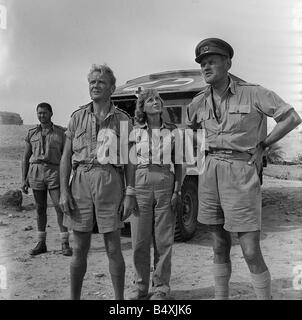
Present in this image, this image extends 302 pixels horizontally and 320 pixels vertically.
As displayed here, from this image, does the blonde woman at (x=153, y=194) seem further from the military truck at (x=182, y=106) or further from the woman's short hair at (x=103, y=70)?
the military truck at (x=182, y=106)

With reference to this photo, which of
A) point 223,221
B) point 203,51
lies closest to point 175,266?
point 223,221

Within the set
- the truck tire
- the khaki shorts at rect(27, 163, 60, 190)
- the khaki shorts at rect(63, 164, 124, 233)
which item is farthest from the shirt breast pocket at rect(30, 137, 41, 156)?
the khaki shorts at rect(63, 164, 124, 233)

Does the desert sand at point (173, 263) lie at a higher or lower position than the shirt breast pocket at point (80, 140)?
lower

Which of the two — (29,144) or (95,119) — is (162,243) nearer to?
(95,119)

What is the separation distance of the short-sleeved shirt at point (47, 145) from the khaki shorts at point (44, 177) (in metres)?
0.05

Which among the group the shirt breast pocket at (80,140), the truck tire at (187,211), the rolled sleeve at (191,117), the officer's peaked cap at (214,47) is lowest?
the truck tire at (187,211)

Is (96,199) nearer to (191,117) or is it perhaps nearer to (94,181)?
(94,181)

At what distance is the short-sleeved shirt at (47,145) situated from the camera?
477cm

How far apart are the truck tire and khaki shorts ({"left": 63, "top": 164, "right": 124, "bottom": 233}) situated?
96.7 inches

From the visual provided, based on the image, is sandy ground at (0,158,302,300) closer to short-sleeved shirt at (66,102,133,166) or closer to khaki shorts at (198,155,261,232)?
khaki shorts at (198,155,261,232)

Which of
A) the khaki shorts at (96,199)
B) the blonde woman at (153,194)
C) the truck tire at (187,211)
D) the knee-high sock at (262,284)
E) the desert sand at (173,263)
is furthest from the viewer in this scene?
the truck tire at (187,211)

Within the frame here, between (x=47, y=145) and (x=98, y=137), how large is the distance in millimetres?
2104

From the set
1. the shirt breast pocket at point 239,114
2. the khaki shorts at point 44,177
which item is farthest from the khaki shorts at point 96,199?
the khaki shorts at point 44,177

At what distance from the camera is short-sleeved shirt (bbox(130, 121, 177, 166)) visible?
10.9 feet
